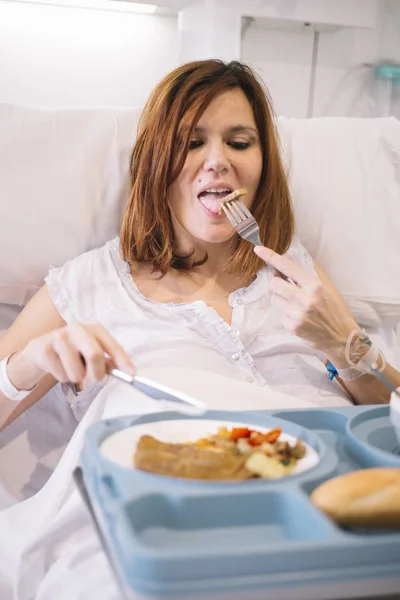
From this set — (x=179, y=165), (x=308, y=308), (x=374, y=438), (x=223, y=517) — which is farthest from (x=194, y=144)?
(x=223, y=517)

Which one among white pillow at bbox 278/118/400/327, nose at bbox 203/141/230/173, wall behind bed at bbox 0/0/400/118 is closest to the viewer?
nose at bbox 203/141/230/173

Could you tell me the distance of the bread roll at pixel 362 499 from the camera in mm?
514

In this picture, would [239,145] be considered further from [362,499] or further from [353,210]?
[362,499]

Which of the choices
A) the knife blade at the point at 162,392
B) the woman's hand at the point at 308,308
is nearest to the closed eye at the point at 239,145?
the woman's hand at the point at 308,308

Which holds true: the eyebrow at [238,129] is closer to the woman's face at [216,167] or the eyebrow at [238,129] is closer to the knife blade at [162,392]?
the woman's face at [216,167]

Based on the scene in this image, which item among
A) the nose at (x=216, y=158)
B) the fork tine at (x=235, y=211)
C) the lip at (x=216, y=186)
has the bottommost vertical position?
the fork tine at (x=235, y=211)

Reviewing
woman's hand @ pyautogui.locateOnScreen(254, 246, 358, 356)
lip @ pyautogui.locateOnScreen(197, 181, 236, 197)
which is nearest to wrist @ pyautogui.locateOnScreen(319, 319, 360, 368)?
woman's hand @ pyautogui.locateOnScreen(254, 246, 358, 356)

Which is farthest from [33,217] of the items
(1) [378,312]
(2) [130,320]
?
(1) [378,312]

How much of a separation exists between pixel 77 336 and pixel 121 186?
0.71 meters

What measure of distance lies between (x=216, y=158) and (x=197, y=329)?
1.08ft

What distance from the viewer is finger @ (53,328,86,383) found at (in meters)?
0.82

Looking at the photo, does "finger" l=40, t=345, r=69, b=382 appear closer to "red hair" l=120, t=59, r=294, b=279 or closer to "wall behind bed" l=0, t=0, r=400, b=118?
"red hair" l=120, t=59, r=294, b=279

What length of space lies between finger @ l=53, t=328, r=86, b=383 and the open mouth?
20.9 inches

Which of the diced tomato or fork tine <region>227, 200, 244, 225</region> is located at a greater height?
fork tine <region>227, 200, 244, 225</region>
